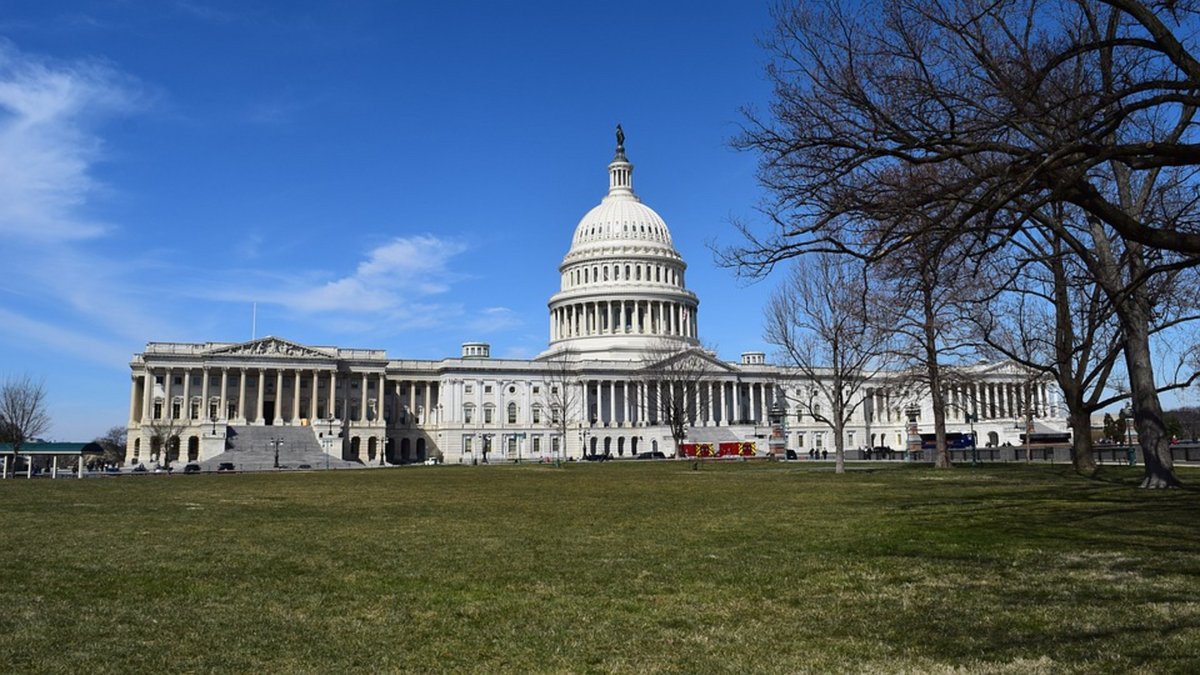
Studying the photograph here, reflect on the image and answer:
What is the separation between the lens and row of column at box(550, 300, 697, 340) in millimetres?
138000

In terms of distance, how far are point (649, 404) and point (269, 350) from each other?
2073 inches

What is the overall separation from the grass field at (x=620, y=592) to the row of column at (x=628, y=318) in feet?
382

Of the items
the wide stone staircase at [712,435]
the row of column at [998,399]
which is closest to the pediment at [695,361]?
the wide stone staircase at [712,435]

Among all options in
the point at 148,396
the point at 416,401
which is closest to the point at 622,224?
the point at 416,401

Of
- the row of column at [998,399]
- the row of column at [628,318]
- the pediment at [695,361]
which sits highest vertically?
the row of column at [628,318]

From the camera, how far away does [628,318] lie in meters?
139

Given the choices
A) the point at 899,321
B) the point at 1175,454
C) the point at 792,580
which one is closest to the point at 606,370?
the point at 1175,454

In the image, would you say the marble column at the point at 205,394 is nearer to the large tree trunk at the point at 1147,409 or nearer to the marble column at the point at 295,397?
the marble column at the point at 295,397

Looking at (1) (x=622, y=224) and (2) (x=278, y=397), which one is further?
(1) (x=622, y=224)

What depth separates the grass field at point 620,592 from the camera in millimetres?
7801

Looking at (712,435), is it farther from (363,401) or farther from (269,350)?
(269,350)

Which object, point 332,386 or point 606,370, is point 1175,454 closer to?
point 606,370

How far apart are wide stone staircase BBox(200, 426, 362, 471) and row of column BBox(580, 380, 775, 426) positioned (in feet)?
130

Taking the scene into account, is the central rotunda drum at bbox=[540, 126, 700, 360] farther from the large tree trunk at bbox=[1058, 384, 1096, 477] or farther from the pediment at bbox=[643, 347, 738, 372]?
the large tree trunk at bbox=[1058, 384, 1096, 477]
